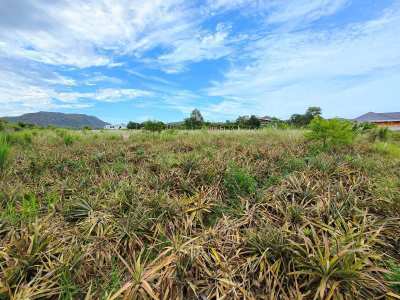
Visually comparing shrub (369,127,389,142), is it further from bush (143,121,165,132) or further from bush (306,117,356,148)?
bush (143,121,165,132)

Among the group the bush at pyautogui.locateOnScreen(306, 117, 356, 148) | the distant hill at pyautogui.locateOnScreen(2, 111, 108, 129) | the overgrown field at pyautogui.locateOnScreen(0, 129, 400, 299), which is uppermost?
the distant hill at pyautogui.locateOnScreen(2, 111, 108, 129)

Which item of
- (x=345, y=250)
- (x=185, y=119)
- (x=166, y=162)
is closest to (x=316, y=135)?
(x=166, y=162)

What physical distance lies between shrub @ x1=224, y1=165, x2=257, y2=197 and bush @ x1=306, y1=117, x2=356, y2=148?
4.34m

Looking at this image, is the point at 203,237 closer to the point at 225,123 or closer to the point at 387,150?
the point at 387,150

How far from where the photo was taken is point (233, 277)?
2.07 meters

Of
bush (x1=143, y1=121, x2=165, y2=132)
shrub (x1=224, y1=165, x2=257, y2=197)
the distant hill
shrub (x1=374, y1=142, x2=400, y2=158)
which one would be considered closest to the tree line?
bush (x1=143, y1=121, x2=165, y2=132)

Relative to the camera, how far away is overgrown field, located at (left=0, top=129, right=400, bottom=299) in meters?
1.87

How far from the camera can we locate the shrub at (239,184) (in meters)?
3.66

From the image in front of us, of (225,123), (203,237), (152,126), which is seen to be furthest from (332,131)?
(225,123)

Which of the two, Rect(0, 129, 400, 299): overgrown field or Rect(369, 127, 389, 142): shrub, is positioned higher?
Rect(369, 127, 389, 142): shrub

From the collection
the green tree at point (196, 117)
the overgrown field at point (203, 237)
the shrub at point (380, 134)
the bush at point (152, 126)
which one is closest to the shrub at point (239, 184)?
the overgrown field at point (203, 237)

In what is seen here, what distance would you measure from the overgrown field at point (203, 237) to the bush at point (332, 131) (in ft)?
8.34

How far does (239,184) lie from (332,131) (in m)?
4.69

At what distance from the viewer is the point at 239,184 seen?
3822 millimetres
